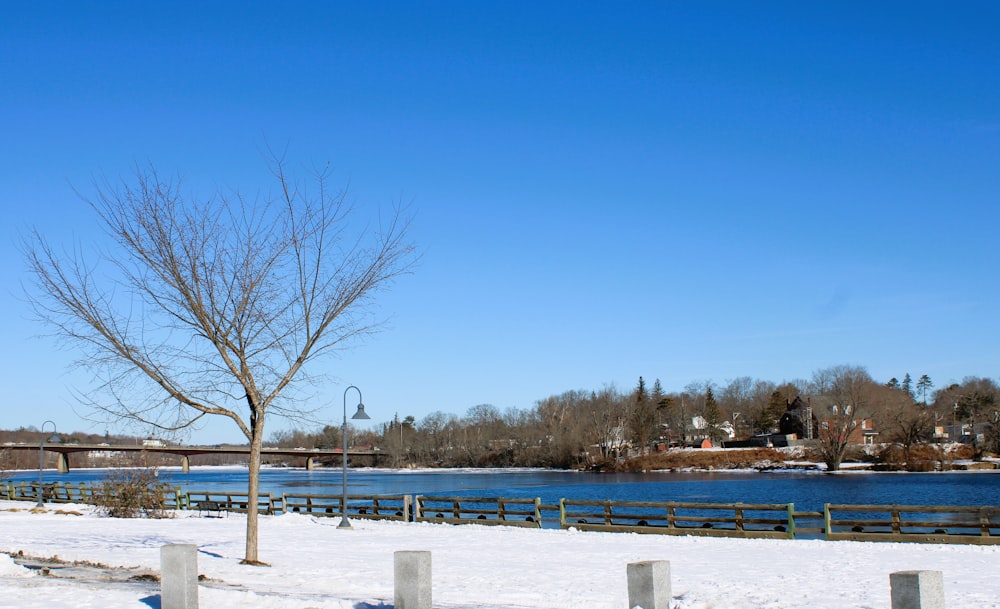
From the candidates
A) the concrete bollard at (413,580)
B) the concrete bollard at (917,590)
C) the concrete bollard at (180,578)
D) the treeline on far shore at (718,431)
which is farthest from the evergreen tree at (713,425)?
the concrete bollard at (917,590)

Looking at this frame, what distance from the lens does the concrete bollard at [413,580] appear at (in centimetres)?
1236

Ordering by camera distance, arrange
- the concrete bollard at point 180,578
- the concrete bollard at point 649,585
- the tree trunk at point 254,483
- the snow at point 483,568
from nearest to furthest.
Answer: the concrete bollard at point 649,585 → the concrete bollard at point 180,578 → the snow at point 483,568 → the tree trunk at point 254,483

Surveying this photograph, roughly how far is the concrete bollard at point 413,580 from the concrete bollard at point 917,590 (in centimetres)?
591

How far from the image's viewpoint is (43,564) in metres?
19.2

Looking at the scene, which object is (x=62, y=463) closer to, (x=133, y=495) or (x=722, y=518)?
(x=133, y=495)

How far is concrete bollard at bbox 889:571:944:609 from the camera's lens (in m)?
9.28

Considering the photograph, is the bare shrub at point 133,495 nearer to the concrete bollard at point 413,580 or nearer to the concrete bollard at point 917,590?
the concrete bollard at point 413,580

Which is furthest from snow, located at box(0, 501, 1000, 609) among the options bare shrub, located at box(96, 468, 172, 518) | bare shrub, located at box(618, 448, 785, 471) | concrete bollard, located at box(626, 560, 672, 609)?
bare shrub, located at box(618, 448, 785, 471)

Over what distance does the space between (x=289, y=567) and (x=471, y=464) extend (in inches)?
6323

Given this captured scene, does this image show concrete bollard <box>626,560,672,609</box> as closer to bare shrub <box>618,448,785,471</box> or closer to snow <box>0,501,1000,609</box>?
snow <box>0,501,1000,609</box>

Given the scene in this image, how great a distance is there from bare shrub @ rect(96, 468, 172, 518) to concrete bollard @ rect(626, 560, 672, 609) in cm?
3272

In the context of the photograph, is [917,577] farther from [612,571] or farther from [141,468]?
[141,468]

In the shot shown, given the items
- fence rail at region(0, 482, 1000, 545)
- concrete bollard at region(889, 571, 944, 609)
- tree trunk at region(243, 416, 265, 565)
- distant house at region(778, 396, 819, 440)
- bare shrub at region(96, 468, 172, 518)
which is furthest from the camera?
distant house at region(778, 396, 819, 440)

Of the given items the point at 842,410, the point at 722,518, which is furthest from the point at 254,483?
the point at 842,410
